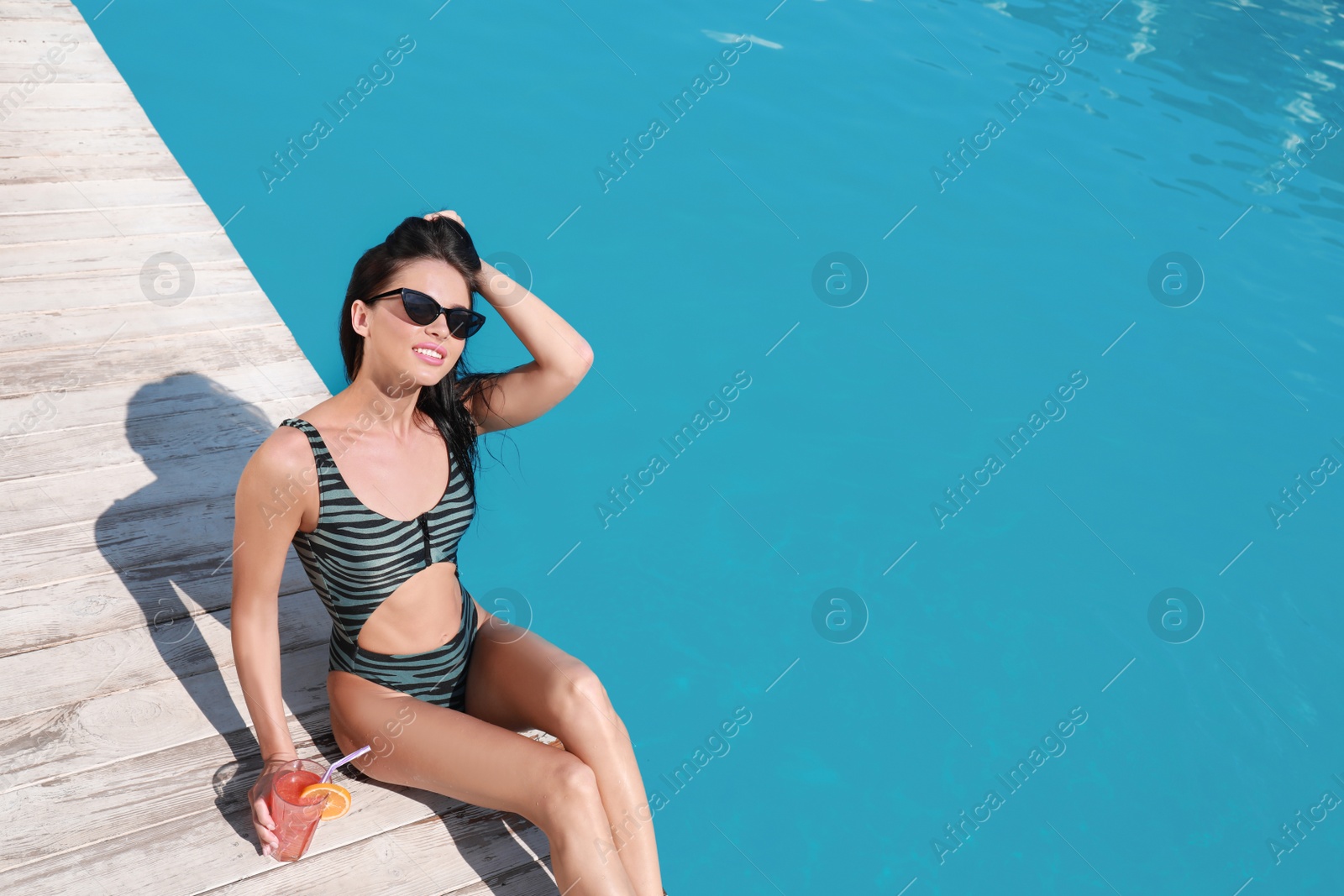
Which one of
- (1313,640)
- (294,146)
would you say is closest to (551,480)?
(294,146)

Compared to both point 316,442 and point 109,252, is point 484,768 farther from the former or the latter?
point 109,252

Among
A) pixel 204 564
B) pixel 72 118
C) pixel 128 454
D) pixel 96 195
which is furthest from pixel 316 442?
pixel 72 118

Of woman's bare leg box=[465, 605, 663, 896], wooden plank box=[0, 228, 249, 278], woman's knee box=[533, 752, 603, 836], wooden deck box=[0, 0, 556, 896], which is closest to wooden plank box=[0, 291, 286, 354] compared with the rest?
wooden deck box=[0, 0, 556, 896]

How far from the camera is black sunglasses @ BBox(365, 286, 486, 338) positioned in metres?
2.37

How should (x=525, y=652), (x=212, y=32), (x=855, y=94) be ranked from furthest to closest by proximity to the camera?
(x=855, y=94)
(x=212, y=32)
(x=525, y=652)

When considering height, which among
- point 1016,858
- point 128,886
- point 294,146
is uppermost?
point 128,886

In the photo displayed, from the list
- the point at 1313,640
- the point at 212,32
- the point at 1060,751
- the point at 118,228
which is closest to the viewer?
the point at 118,228

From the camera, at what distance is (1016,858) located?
4352mm

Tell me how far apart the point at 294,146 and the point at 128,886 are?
631 cm

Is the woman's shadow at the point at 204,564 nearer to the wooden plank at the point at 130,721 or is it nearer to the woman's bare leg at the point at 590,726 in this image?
the wooden plank at the point at 130,721

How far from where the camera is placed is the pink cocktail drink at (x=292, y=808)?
2.22 metres

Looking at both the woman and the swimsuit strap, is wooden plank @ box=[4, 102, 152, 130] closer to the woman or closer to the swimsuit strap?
the woman

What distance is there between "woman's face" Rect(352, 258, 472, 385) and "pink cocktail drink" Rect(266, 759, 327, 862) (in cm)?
94

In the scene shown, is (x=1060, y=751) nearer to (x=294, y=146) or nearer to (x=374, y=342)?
(x=374, y=342)
